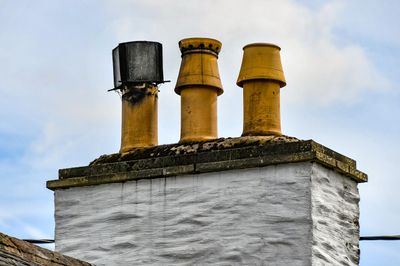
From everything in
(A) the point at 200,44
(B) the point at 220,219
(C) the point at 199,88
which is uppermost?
(A) the point at 200,44

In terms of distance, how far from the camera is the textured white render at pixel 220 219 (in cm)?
944

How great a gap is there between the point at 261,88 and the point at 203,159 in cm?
78

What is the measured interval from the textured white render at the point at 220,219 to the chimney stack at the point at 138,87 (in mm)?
623

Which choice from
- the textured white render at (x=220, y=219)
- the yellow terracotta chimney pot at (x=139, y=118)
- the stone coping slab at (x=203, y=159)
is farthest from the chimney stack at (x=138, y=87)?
the textured white render at (x=220, y=219)

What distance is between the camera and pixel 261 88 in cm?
1025

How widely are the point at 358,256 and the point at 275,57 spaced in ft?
5.63

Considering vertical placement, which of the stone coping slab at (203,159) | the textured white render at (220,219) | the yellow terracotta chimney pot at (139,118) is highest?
the yellow terracotta chimney pot at (139,118)

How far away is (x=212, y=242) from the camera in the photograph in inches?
383

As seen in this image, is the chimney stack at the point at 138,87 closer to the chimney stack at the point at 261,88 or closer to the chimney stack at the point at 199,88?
the chimney stack at the point at 199,88

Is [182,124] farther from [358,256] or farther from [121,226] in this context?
[358,256]

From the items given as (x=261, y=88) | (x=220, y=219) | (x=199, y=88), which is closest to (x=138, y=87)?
(x=199, y=88)

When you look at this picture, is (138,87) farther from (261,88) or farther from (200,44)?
(261,88)

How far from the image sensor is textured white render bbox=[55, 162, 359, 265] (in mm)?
9438

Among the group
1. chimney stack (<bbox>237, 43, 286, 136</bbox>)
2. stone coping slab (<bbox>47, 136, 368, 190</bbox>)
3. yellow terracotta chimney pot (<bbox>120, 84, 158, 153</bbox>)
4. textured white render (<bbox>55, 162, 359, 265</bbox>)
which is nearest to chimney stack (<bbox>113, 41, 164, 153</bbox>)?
yellow terracotta chimney pot (<bbox>120, 84, 158, 153</bbox>)
